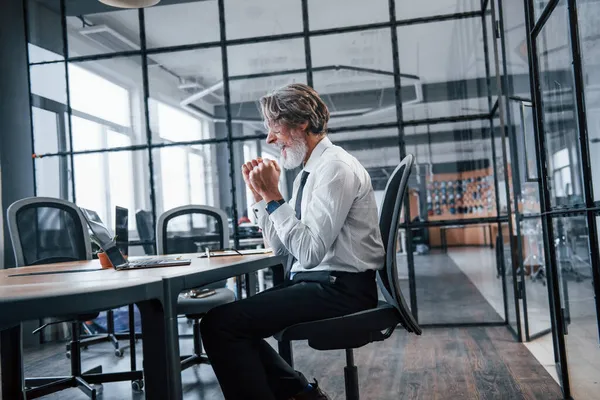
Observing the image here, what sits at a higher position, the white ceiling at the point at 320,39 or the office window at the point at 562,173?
the white ceiling at the point at 320,39

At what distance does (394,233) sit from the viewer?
174 cm

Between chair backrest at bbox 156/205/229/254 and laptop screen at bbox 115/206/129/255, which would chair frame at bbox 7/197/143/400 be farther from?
laptop screen at bbox 115/206/129/255

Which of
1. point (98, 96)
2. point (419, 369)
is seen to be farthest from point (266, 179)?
point (98, 96)

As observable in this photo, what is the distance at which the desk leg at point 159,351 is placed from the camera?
129 centimetres

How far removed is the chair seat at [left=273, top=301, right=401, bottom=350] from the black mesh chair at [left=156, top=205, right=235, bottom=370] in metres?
1.30

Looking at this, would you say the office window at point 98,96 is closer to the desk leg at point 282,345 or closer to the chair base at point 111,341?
the chair base at point 111,341

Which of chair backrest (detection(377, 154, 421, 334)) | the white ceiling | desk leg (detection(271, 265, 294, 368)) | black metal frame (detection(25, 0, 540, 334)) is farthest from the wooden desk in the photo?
the white ceiling

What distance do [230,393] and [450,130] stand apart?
3.43 m

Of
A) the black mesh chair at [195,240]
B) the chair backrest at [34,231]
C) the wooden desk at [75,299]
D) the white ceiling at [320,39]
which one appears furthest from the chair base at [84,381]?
the white ceiling at [320,39]

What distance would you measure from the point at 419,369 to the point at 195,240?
1.90m

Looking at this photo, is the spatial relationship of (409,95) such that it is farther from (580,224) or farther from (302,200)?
(302,200)

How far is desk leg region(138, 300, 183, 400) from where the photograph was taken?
4.25 ft

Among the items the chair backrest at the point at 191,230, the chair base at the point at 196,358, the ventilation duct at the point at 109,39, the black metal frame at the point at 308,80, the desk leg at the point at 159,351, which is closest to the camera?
the desk leg at the point at 159,351

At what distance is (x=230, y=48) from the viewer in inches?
188
